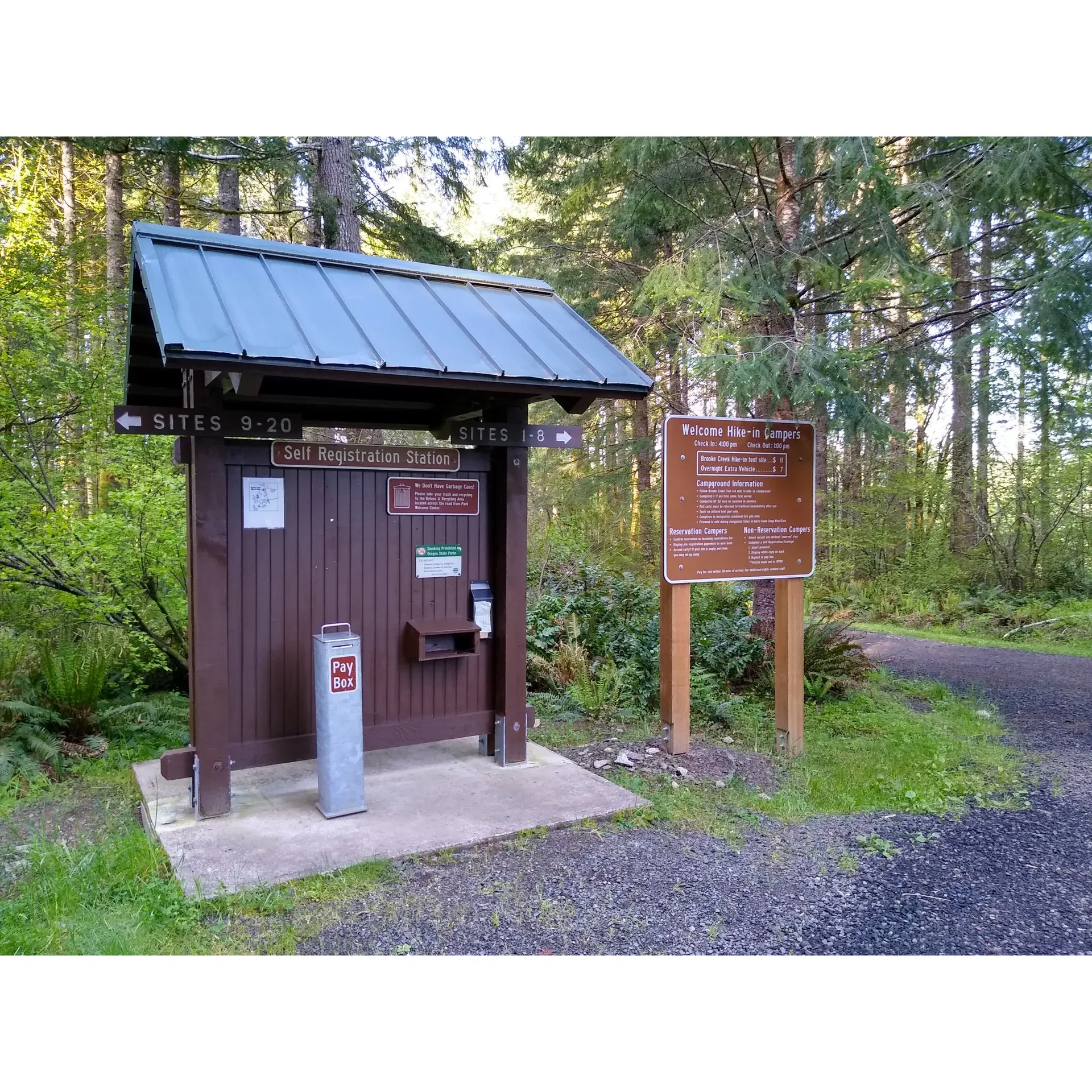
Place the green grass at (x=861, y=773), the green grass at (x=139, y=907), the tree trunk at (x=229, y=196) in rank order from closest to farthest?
the green grass at (x=139, y=907)
the green grass at (x=861, y=773)
the tree trunk at (x=229, y=196)

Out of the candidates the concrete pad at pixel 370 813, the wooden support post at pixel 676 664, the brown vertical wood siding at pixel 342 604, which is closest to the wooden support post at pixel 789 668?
the wooden support post at pixel 676 664

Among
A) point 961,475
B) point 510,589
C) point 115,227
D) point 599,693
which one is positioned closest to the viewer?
point 510,589

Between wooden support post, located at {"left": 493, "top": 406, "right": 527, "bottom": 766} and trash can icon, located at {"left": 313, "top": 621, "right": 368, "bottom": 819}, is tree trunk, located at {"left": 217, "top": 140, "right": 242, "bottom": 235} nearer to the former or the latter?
wooden support post, located at {"left": 493, "top": 406, "right": 527, "bottom": 766}

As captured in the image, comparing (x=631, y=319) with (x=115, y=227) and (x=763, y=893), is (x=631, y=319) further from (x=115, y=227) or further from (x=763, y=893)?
(x=763, y=893)

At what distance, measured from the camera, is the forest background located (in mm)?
6469

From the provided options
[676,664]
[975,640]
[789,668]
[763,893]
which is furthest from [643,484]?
[763,893]

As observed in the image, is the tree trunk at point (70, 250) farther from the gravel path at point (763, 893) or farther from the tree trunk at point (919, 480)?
the tree trunk at point (919, 480)

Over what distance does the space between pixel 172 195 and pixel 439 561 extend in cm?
808

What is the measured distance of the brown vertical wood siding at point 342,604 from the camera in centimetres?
497

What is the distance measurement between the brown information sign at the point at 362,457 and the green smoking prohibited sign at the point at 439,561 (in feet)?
1.90

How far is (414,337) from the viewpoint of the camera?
468cm

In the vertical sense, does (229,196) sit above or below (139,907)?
above

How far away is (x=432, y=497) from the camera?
18.4ft

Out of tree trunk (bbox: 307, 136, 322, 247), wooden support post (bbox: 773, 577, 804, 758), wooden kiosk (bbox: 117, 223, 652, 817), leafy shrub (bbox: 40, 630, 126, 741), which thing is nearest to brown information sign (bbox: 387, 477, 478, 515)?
wooden kiosk (bbox: 117, 223, 652, 817)
